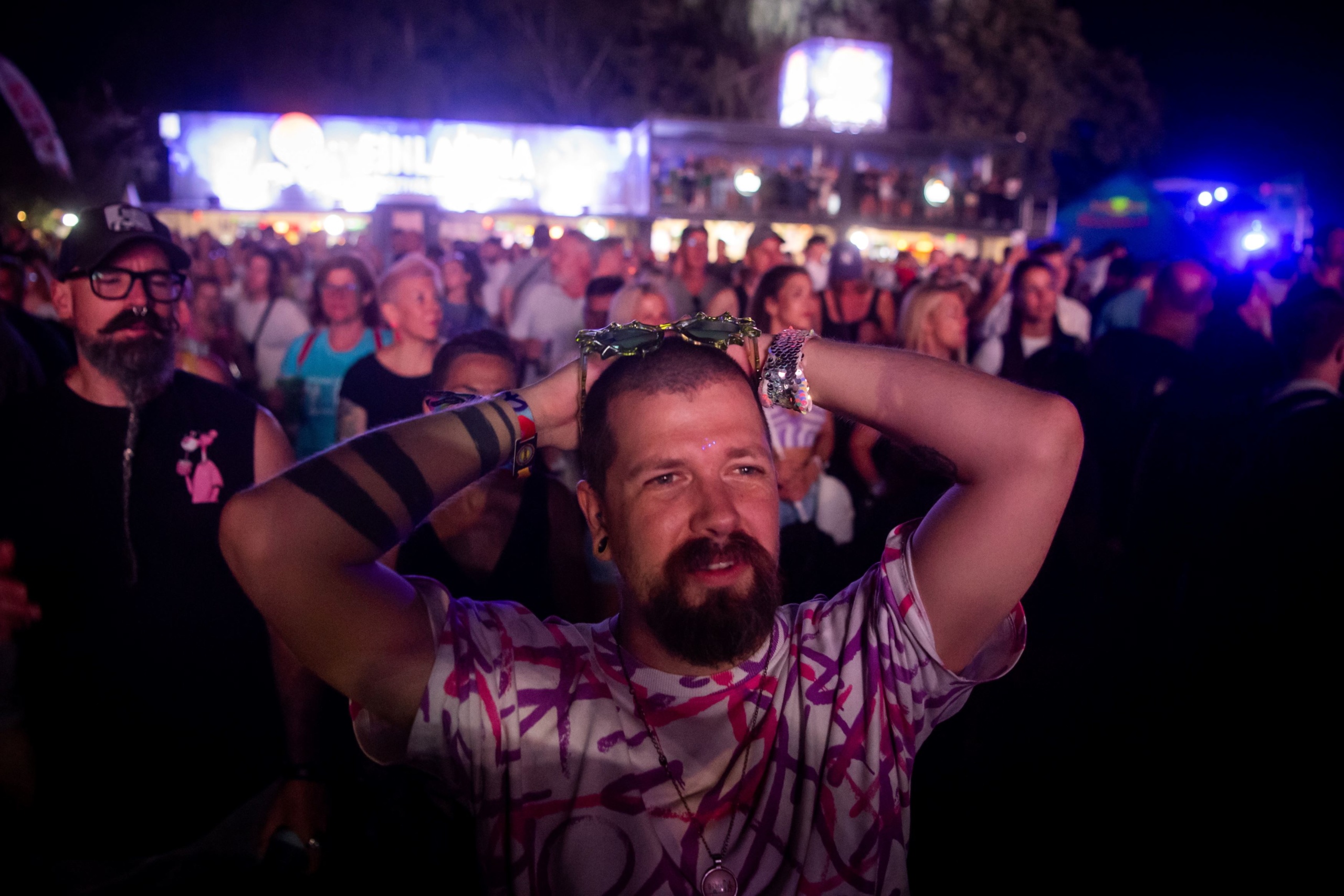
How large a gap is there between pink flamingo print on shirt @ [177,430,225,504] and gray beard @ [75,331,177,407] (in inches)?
7.4

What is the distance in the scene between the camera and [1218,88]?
2964 centimetres

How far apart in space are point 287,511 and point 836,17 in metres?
32.9

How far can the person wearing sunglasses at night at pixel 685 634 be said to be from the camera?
147 cm

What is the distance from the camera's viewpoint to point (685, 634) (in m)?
1.55

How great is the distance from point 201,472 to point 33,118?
13081 mm

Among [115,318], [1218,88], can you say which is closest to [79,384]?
[115,318]

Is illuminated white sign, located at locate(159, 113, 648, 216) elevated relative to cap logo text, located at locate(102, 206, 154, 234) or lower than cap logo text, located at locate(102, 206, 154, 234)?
elevated

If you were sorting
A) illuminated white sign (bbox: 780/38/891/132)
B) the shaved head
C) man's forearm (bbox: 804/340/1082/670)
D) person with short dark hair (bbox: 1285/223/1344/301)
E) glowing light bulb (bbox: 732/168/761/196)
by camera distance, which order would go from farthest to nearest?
illuminated white sign (bbox: 780/38/891/132)
glowing light bulb (bbox: 732/168/761/196)
person with short dark hair (bbox: 1285/223/1344/301)
the shaved head
man's forearm (bbox: 804/340/1082/670)

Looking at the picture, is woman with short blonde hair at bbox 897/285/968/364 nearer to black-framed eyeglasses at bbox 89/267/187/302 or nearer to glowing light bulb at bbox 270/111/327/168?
black-framed eyeglasses at bbox 89/267/187/302

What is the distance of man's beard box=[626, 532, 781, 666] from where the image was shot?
1.54m

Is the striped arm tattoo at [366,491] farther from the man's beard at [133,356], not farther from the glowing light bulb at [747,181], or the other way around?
the glowing light bulb at [747,181]

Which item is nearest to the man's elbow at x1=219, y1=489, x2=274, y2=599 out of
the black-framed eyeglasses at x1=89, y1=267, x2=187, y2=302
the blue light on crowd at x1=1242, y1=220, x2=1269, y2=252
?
the black-framed eyeglasses at x1=89, y1=267, x2=187, y2=302

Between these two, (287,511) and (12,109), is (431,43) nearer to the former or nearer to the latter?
(12,109)

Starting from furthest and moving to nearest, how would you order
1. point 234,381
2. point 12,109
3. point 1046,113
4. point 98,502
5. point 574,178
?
point 1046,113 → point 574,178 → point 12,109 → point 234,381 → point 98,502
